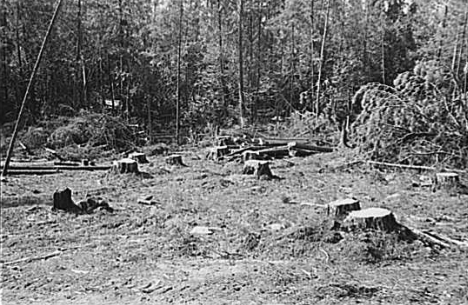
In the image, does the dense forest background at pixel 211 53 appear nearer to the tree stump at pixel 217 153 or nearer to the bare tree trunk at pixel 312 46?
the bare tree trunk at pixel 312 46

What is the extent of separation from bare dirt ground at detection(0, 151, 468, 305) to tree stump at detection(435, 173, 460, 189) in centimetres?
26

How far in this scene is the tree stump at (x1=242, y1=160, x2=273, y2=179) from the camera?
32.5 feet

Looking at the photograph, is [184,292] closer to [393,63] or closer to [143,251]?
[143,251]

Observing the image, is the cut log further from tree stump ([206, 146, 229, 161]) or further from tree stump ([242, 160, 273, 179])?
tree stump ([242, 160, 273, 179])

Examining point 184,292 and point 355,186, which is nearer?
point 184,292

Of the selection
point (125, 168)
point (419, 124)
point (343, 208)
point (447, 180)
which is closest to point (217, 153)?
point (125, 168)

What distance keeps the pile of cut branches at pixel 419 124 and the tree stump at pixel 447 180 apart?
96 cm

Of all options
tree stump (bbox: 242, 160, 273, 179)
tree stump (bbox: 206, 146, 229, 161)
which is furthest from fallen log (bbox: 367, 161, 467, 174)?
tree stump (bbox: 206, 146, 229, 161)

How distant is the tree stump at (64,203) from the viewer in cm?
707

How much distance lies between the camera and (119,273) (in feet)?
14.9

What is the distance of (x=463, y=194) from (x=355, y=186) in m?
1.76

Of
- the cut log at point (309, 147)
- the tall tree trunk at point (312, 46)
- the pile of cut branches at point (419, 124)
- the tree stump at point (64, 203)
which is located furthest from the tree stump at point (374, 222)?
the tall tree trunk at point (312, 46)

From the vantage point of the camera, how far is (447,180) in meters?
8.32

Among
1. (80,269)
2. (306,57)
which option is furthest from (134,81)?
(80,269)
